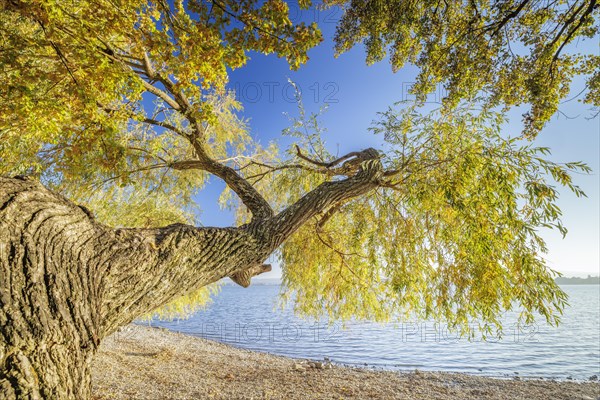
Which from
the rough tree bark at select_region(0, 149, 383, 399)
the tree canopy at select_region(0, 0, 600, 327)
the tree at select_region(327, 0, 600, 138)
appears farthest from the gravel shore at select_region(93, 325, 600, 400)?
the tree at select_region(327, 0, 600, 138)

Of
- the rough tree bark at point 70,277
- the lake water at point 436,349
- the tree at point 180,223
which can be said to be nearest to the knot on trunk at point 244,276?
the tree at point 180,223

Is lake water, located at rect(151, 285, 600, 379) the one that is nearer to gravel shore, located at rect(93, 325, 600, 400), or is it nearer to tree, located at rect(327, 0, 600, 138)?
gravel shore, located at rect(93, 325, 600, 400)

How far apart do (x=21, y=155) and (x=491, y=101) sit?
650 centimetres

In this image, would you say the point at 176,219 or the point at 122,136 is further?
the point at 176,219

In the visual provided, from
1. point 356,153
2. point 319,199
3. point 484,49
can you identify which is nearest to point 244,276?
point 319,199

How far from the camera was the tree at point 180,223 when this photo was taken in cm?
168

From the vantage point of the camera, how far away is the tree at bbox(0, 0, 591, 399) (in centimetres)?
168

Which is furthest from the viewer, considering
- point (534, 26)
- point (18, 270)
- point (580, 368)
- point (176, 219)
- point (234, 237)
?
point (580, 368)

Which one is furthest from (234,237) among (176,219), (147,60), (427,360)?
(427,360)

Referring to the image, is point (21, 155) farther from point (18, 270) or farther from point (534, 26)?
point (534, 26)

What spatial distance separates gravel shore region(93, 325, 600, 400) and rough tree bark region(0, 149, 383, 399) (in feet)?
15.5

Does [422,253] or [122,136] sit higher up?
[122,136]

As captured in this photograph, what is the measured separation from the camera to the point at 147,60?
4.11 m

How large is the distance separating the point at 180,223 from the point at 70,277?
3.95 ft
